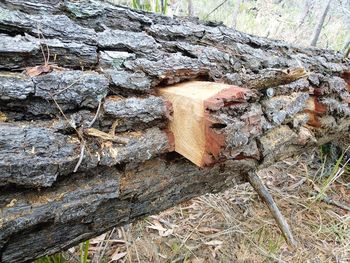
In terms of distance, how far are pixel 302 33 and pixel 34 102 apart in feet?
14.5

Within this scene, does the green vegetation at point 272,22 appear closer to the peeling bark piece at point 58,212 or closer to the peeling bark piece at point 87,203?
the peeling bark piece at point 87,203

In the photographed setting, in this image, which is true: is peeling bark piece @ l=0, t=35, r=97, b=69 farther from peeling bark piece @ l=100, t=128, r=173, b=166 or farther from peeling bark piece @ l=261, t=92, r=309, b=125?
peeling bark piece @ l=261, t=92, r=309, b=125

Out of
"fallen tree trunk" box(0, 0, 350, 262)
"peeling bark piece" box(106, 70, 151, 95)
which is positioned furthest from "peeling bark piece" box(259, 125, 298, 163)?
"peeling bark piece" box(106, 70, 151, 95)

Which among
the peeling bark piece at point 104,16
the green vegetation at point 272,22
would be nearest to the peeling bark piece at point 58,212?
the peeling bark piece at point 104,16

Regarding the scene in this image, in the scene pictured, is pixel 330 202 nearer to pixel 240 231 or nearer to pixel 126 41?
pixel 240 231

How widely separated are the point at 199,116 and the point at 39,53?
17.0 inches

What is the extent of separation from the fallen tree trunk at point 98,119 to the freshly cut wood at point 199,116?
0.01 metres

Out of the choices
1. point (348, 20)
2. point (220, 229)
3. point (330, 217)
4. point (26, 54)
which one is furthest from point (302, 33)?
point (26, 54)

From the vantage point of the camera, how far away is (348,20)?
4859mm

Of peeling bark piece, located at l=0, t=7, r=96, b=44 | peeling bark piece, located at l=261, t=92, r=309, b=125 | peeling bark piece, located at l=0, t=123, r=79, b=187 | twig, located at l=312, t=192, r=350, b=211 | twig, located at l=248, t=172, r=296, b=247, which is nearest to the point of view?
peeling bark piece, located at l=0, t=123, r=79, b=187

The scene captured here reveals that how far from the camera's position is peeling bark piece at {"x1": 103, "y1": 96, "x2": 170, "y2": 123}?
31.3 inches

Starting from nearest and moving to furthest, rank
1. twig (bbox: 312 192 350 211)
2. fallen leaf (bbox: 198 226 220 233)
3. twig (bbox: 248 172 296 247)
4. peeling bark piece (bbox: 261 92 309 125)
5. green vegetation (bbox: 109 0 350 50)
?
peeling bark piece (bbox: 261 92 309 125)
twig (bbox: 248 172 296 247)
fallen leaf (bbox: 198 226 220 233)
twig (bbox: 312 192 350 211)
green vegetation (bbox: 109 0 350 50)

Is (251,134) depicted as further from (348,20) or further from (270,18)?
(348,20)

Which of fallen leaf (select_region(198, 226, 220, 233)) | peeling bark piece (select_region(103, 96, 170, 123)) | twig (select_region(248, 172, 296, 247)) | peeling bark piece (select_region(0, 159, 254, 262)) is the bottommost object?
fallen leaf (select_region(198, 226, 220, 233))
